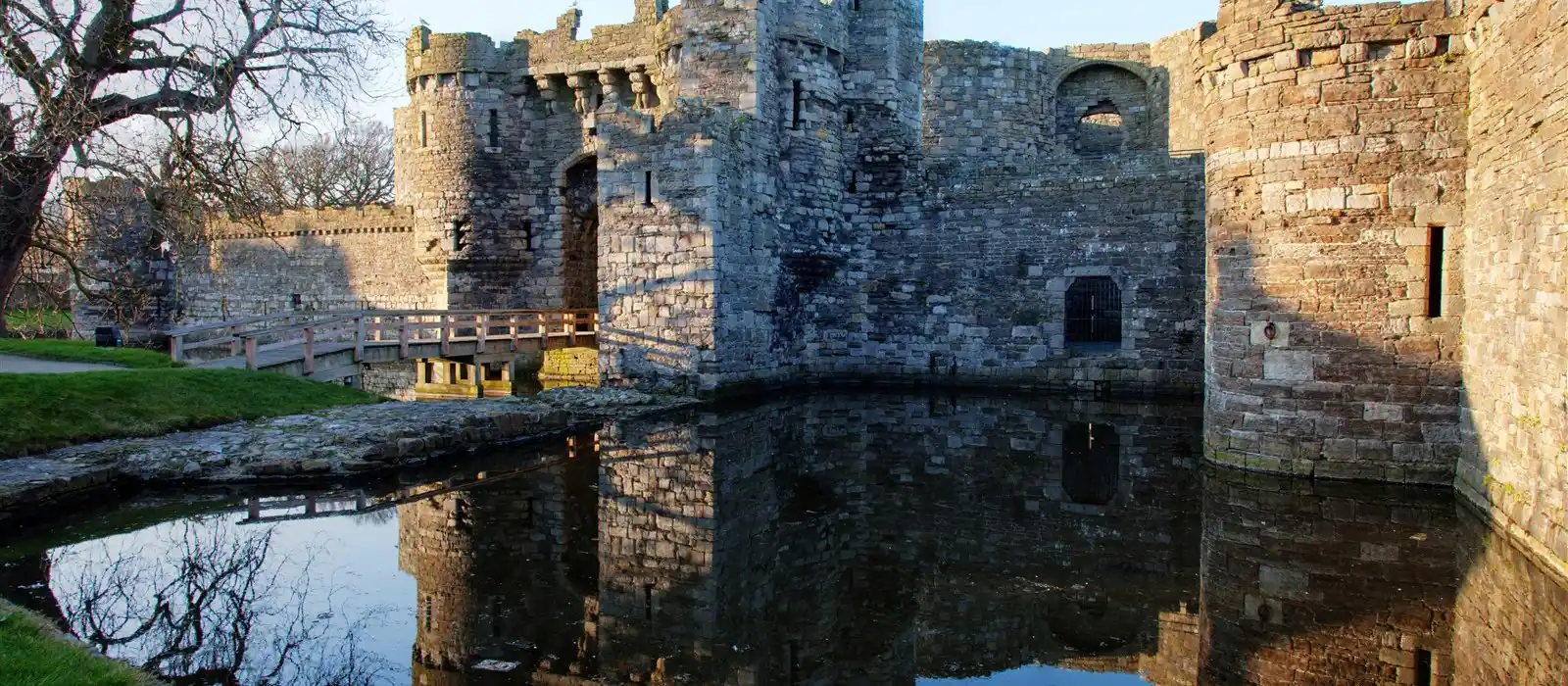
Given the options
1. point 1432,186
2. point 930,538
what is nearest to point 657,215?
point 930,538

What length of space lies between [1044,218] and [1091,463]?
6.74 metres

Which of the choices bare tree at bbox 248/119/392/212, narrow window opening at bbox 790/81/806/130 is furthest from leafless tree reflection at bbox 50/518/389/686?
bare tree at bbox 248/119/392/212

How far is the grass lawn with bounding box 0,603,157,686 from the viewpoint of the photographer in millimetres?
4332

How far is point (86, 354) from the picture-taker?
13836 millimetres

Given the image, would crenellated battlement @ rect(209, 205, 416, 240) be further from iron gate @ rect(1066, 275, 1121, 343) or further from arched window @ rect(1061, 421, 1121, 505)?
arched window @ rect(1061, 421, 1121, 505)

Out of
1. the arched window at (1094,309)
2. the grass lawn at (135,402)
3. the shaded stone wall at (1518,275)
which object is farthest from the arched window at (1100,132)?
the grass lawn at (135,402)

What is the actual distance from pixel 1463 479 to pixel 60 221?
12542 millimetres

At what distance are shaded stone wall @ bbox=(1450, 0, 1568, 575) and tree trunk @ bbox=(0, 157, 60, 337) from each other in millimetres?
10138

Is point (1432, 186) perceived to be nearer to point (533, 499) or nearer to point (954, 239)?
point (533, 499)

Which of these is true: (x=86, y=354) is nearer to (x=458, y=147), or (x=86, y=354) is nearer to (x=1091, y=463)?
(x=458, y=147)

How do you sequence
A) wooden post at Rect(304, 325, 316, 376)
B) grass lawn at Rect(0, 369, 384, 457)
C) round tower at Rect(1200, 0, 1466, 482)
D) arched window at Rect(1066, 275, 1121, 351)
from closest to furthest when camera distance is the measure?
round tower at Rect(1200, 0, 1466, 482), grass lawn at Rect(0, 369, 384, 457), wooden post at Rect(304, 325, 316, 376), arched window at Rect(1066, 275, 1121, 351)

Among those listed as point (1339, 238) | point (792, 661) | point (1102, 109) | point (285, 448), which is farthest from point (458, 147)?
point (792, 661)

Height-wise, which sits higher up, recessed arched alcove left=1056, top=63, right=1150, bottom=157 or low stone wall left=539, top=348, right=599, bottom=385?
recessed arched alcove left=1056, top=63, right=1150, bottom=157

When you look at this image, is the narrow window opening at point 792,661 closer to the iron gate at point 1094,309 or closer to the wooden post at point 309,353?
the wooden post at point 309,353
